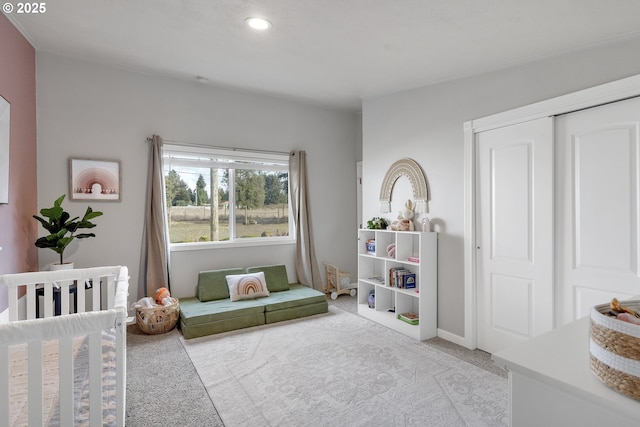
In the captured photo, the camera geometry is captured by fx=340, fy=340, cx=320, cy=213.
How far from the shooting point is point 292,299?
3.82 metres

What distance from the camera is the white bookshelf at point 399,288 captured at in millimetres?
3287

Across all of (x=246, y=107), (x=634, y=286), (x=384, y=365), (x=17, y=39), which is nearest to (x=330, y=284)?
(x=384, y=365)

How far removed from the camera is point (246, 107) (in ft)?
14.0

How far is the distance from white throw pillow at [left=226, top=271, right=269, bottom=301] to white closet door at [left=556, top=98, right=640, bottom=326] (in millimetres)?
2810

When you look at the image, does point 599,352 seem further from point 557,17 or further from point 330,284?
point 330,284

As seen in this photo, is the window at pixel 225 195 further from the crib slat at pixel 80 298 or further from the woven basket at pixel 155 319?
the crib slat at pixel 80 298

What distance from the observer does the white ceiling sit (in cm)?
216

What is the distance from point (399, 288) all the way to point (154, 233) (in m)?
2.65

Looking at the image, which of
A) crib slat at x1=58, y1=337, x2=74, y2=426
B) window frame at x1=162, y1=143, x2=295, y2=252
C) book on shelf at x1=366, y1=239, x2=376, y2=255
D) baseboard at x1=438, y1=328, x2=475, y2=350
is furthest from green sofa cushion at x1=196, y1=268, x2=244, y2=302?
crib slat at x1=58, y1=337, x2=74, y2=426

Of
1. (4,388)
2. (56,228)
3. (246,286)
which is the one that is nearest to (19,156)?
(56,228)

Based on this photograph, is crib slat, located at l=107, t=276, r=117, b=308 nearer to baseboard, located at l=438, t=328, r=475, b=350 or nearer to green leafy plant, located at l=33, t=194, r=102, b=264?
green leafy plant, located at l=33, t=194, r=102, b=264

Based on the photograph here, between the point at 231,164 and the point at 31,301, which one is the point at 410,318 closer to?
the point at 231,164

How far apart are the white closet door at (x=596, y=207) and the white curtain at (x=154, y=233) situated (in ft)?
12.0

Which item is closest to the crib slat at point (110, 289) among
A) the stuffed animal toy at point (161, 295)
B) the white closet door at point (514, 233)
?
the stuffed animal toy at point (161, 295)
